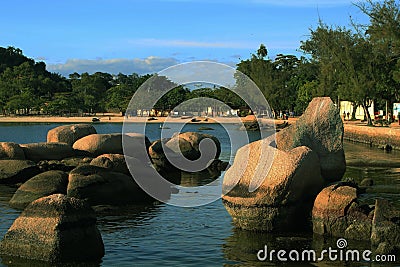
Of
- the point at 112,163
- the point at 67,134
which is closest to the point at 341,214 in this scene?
the point at 112,163

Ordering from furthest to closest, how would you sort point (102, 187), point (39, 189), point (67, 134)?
1. point (67, 134)
2. point (102, 187)
3. point (39, 189)

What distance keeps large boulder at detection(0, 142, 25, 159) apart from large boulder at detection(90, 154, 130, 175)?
5.26 m

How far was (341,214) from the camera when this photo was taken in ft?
48.2

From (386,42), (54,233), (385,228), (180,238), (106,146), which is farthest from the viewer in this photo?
(386,42)

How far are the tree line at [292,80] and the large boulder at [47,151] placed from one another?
740 centimetres

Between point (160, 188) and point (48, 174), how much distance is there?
4995mm

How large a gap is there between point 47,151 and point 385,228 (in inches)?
720

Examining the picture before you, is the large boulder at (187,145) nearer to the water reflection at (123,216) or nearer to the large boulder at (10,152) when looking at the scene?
the large boulder at (10,152)

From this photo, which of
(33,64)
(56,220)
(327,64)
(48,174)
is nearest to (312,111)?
(48,174)

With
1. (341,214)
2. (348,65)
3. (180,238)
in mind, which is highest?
(348,65)

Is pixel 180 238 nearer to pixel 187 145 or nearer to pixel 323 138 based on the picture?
pixel 323 138

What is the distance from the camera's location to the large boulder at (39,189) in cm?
1925

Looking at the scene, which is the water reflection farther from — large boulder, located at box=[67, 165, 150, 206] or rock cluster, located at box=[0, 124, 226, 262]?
rock cluster, located at box=[0, 124, 226, 262]

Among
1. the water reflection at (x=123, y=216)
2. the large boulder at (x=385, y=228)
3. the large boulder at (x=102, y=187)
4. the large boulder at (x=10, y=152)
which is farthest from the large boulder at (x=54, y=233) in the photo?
the large boulder at (x=10, y=152)
